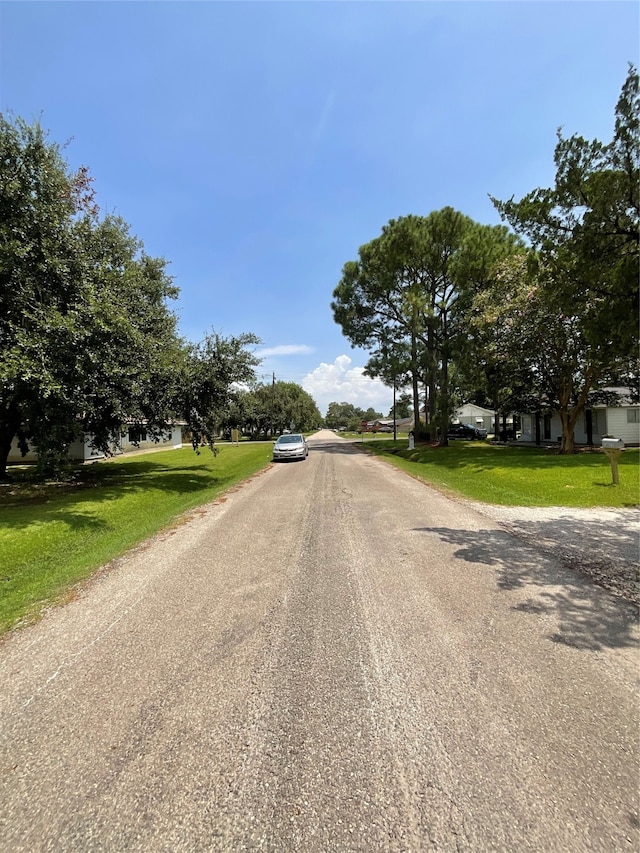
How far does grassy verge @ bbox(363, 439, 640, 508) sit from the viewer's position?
9.56 meters

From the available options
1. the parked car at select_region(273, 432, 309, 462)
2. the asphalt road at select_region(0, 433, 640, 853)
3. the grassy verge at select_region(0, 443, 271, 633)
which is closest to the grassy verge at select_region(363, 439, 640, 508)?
the asphalt road at select_region(0, 433, 640, 853)

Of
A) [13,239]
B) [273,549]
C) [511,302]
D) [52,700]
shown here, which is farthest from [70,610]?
[511,302]

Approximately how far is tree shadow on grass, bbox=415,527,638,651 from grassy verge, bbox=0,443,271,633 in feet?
16.2

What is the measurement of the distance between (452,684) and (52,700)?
265 cm

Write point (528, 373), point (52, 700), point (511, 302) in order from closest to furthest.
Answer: point (52, 700)
point (511, 302)
point (528, 373)

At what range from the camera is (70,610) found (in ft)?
13.5

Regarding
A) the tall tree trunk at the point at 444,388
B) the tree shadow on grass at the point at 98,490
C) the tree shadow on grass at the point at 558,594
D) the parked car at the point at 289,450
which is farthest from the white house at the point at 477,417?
the tree shadow on grass at the point at 558,594

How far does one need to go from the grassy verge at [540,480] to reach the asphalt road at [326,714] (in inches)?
226

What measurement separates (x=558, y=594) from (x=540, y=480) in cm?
934

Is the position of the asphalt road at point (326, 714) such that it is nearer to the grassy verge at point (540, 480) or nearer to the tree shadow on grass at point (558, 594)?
the tree shadow on grass at point (558, 594)

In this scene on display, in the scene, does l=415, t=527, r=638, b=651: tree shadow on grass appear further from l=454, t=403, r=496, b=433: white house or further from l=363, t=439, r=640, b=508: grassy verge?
l=454, t=403, r=496, b=433: white house

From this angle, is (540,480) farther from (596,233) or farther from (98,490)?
(98,490)

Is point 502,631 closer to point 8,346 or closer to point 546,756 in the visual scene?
point 546,756

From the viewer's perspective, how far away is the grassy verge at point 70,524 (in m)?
4.97
